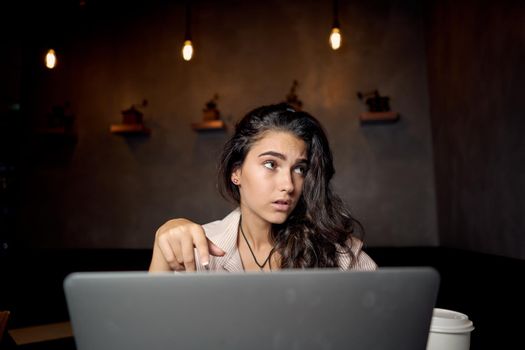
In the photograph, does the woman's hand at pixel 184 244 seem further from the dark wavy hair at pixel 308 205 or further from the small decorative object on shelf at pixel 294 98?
the small decorative object on shelf at pixel 294 98

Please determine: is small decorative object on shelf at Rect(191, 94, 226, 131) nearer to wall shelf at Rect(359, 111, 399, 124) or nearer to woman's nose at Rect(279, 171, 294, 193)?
wall shelf at Rect(359, 111, 399, 124)

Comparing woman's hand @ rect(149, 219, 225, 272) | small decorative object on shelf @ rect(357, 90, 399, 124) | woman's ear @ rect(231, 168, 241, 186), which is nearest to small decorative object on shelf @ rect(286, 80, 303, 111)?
small decorative object on shelf @ rect(357, 90, 399, 124)

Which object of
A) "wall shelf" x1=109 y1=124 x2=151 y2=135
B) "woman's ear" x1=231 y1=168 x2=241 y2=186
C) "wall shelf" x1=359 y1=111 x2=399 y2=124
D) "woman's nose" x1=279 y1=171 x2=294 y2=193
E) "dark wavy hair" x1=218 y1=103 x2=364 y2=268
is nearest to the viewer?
"woman's nose" x1=279 y1=171 x2=294 y2=193

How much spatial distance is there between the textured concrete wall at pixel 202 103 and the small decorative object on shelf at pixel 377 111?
83 mm

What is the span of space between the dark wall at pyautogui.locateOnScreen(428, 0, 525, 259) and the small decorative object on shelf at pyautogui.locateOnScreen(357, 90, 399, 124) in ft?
1.22

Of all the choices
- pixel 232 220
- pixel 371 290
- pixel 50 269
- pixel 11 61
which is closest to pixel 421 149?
pixel 232 220

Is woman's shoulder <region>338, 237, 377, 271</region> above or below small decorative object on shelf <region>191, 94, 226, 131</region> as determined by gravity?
below

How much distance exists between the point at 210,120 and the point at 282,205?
2.50m

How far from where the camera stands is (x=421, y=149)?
12.0 feet

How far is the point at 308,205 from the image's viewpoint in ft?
5.02

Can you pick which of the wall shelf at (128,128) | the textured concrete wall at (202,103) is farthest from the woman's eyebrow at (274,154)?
the wall shelf at (128,128)

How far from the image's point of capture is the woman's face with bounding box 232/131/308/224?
139 cm

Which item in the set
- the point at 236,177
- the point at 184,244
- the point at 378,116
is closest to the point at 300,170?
the point at 236,177

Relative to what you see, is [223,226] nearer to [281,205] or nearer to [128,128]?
[281,205]
